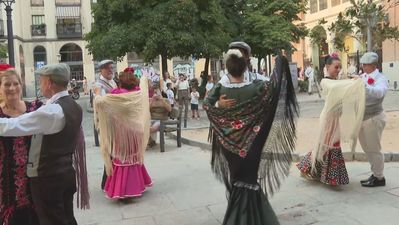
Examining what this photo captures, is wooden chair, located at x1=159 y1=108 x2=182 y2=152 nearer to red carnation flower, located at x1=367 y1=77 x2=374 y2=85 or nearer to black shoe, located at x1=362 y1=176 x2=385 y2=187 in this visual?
black shoe, located at x1=362 y1=176 x2=385 y2=187

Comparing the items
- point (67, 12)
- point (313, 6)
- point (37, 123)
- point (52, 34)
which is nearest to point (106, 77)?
point (37, 123)

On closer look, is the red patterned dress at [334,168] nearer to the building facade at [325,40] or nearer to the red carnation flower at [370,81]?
the red carnation flower at [370,81]

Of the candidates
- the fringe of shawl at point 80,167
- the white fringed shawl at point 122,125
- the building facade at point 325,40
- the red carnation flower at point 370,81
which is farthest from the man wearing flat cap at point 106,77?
the building facade at point 325,40

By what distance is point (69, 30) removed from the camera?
50.7m

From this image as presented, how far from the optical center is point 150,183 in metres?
6.76

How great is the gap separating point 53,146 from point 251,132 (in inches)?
64.1

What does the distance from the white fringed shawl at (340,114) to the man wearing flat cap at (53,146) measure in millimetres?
3481

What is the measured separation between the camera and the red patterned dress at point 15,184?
11.8ft

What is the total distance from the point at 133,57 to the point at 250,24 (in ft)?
85.8

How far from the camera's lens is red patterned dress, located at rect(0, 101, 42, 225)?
3.60 m

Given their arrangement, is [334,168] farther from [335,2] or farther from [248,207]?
[335,2]

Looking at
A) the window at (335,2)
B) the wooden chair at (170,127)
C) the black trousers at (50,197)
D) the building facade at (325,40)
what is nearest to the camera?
the black trousers at (50,197)

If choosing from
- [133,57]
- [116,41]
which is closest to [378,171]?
[116,41]

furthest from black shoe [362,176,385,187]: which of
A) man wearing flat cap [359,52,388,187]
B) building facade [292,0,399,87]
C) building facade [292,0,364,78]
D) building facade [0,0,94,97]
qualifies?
building facade [0,0,94,97]
